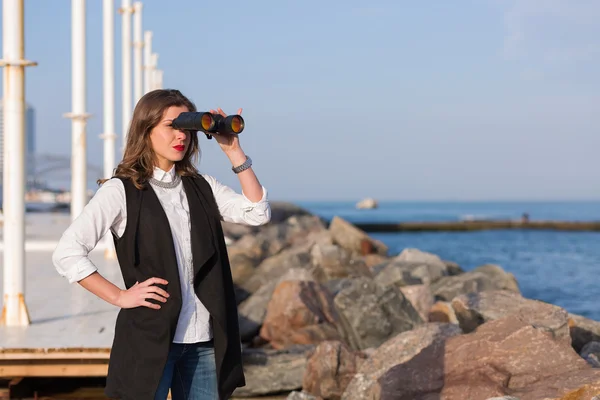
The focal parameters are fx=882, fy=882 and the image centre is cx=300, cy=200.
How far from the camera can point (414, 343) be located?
6.98 meters

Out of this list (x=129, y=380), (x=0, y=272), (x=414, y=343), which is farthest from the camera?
(x=0, y=272)

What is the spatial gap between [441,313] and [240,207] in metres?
7.08

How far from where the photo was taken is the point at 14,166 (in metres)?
7.37

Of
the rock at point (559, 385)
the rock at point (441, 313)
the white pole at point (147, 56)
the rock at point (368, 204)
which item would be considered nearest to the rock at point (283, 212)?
the white pole at point (147, 56)

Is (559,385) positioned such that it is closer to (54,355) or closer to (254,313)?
(54,355)

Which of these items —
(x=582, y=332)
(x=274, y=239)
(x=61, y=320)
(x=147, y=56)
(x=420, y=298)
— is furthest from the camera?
(x=147, y=56)

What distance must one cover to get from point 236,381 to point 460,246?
148ft

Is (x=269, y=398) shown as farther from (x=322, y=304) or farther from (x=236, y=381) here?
(x=236, y=381)

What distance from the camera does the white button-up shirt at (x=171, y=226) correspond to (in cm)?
315

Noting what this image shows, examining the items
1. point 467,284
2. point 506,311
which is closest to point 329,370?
point 506,311

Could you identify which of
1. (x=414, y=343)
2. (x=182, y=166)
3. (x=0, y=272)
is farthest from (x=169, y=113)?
(x=0, y=272)

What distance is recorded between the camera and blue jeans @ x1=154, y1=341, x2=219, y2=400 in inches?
131

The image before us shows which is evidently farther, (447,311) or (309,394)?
(447,311)

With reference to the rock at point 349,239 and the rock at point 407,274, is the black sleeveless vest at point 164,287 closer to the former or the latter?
the rock at point 407,274
